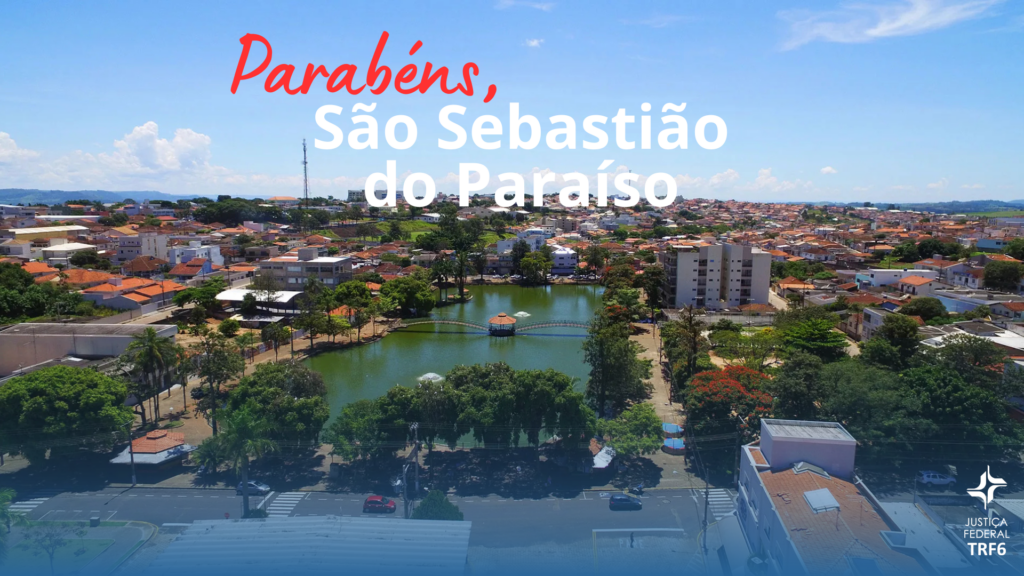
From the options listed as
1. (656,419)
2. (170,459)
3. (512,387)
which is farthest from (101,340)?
(656,419)

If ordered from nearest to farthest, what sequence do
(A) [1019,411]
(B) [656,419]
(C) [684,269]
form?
(B) [656,419], (A) [1019,411], (C) [684,269]

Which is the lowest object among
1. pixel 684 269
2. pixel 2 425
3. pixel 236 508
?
pixel 236 508

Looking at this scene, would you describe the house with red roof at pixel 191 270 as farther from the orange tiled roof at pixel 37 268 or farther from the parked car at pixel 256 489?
the parked car at pixel 256 489

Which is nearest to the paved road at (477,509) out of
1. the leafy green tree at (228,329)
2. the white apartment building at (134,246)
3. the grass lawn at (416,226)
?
the leafy green tree at (228,329)

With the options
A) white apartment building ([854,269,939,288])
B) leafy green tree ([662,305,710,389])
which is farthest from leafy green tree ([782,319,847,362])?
white apartment building ([854,269,939,288])

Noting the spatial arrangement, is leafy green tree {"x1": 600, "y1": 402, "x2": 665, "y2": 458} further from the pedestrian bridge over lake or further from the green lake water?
the pedestrian bridge over lake

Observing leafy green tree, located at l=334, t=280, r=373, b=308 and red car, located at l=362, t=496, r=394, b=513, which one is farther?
leafy green tree, located at l=334, t=280, r=373, b=308

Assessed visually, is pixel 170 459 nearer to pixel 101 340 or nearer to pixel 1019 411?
pixel 101 340
